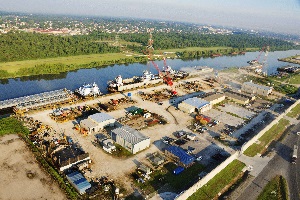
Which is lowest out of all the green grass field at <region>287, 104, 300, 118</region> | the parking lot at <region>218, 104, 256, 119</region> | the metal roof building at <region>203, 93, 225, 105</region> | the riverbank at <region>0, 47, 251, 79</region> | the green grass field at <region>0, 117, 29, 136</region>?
the riverbank at <region>0, 47, 251, 79</region>

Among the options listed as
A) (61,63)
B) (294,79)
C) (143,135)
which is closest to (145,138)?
(143,135)

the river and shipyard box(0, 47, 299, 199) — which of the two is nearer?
shipyard box(0, 47, 299, 199)

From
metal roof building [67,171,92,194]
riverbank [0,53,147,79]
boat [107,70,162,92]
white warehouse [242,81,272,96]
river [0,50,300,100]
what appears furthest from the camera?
riverbank [0,53,147,79]

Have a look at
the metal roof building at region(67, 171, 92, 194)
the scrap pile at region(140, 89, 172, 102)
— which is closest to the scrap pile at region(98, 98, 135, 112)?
the scrap pile at region(140, 89, 172, 102)

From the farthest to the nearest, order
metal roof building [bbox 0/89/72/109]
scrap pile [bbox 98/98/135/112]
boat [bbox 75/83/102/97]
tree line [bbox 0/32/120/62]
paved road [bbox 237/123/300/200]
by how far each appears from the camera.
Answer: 1. tree line [bbox 0/32/120/62]
2. boat [bbox 75/83/102/97]
3. scrap pile [bbox 98/98/135/112]
4. metal roof building [bbox 0/89/72/109]
5. paved road [bbox 237/123/300/200]

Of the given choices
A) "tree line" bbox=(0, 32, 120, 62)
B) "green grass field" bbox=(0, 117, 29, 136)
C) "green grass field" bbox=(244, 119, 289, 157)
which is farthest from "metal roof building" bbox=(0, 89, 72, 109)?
"tree line" bbox=(0, 32, 120, 62)

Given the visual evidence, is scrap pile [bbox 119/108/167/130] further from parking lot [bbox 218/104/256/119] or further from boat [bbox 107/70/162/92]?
parking lot [bbox 218/104/256/119]

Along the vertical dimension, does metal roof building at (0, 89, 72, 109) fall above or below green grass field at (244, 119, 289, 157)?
below

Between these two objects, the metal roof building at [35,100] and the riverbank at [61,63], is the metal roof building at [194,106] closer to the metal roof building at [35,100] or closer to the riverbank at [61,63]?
the metal roof building at [35,100]

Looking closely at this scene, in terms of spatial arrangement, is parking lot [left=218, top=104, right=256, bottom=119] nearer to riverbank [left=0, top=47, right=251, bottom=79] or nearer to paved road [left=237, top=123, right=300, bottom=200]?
paved road [left=237, top=123, right=300, bottom=200]
